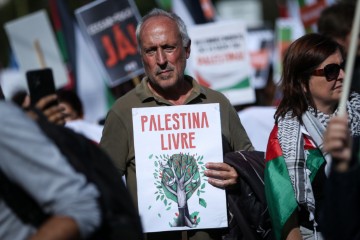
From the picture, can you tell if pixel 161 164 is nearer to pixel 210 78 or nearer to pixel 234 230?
pixel 234 230

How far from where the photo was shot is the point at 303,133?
4.37 m

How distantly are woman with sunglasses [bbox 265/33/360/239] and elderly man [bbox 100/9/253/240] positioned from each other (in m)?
0.30

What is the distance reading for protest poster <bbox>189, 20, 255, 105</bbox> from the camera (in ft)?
29.1

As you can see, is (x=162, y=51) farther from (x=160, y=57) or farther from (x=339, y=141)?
(x=339, y=141)

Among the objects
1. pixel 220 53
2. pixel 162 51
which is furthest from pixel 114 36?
pixel 162 51

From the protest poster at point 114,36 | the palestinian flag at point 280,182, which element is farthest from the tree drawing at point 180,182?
the protest poster at point 114,36

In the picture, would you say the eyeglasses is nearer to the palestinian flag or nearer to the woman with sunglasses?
the woman with sunglasses

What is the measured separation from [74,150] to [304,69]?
6.46ft

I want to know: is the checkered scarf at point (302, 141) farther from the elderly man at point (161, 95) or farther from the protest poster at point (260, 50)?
the protest poster at point (260, 50)

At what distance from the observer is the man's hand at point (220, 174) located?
451cm

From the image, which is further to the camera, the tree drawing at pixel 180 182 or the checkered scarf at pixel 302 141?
the tree drawing at pixel 180 182

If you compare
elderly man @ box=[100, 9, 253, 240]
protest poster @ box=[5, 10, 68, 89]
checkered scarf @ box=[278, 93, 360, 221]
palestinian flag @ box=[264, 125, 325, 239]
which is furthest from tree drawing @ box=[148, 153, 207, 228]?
protest poster @ box=[5, 10, 68, 89]

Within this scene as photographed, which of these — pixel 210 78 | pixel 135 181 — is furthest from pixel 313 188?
pixel 210 78

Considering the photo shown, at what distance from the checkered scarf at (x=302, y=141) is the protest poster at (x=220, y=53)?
4296 mm
